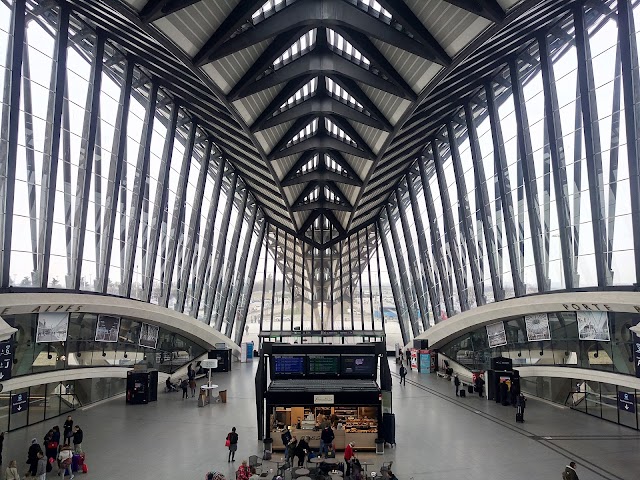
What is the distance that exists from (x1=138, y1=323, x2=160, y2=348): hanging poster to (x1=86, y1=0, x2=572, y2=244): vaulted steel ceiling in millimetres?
11588

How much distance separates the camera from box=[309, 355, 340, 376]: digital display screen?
1852cm

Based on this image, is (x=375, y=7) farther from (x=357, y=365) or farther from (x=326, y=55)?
(x=357, y=365)

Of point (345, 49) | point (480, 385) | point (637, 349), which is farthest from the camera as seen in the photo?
point (480, 385)

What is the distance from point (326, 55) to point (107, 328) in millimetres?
16938

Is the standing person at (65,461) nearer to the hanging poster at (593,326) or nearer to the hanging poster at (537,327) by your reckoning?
the hanging poster at (593,326)

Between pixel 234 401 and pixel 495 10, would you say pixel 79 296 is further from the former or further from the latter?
pixel 495 10

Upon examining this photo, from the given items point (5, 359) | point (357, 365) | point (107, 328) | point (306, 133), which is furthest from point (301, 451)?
point (306, 133)

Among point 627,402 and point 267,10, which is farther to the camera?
point 627,402

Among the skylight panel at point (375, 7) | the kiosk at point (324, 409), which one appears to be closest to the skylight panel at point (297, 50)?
the skylight panel at point (375, 7)

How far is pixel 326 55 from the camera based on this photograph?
1955cm

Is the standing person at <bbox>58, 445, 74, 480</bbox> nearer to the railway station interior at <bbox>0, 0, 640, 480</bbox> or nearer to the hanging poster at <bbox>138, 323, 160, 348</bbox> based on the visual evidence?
the railway station interior at <bbox>0, 0, 640, 480</bbox>

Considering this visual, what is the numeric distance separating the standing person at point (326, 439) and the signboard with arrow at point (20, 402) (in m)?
11.8

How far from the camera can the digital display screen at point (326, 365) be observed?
18516 millimetres

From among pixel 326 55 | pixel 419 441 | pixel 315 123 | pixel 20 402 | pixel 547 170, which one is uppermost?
pixel 315 123
